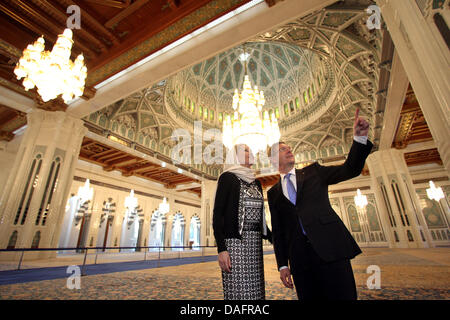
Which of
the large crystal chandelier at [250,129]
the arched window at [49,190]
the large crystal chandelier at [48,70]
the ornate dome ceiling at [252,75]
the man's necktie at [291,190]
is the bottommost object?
the man's necktie at [291,190]

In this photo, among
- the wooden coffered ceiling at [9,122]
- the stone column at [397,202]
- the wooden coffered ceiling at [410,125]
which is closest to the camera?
the wooden coffered ceiling at [410,125]

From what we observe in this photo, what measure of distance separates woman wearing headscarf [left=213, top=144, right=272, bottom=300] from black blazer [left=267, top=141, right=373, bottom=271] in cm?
13

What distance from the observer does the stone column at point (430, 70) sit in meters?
1.89

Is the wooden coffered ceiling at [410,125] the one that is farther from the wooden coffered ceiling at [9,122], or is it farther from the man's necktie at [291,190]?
the wooden coffered ceiling at [9,122]

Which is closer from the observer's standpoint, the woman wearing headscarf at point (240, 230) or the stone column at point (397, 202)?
the woman wearing headscarf at point (240, 230)

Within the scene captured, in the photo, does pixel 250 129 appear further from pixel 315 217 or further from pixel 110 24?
pixel 315 217

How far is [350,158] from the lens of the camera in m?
1.07

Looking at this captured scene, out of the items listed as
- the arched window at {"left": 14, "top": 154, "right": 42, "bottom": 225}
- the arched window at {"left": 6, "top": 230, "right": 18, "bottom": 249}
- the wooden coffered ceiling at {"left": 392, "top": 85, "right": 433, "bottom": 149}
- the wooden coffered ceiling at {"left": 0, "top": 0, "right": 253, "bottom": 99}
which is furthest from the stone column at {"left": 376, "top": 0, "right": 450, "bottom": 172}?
the arched window at {"left": 6, "top": 230, "right": 18, "bottom": 249}

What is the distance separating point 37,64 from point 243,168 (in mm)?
4109

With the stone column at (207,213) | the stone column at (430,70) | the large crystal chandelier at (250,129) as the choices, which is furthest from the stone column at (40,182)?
the stone column at (207,213)

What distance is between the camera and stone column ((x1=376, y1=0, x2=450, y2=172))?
1886 millimetres

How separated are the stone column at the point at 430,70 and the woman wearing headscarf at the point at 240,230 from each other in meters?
1.94

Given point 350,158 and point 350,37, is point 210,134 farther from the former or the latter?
point 350,158

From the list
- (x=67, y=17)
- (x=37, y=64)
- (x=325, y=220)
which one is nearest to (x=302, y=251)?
(x=325, y=220)
